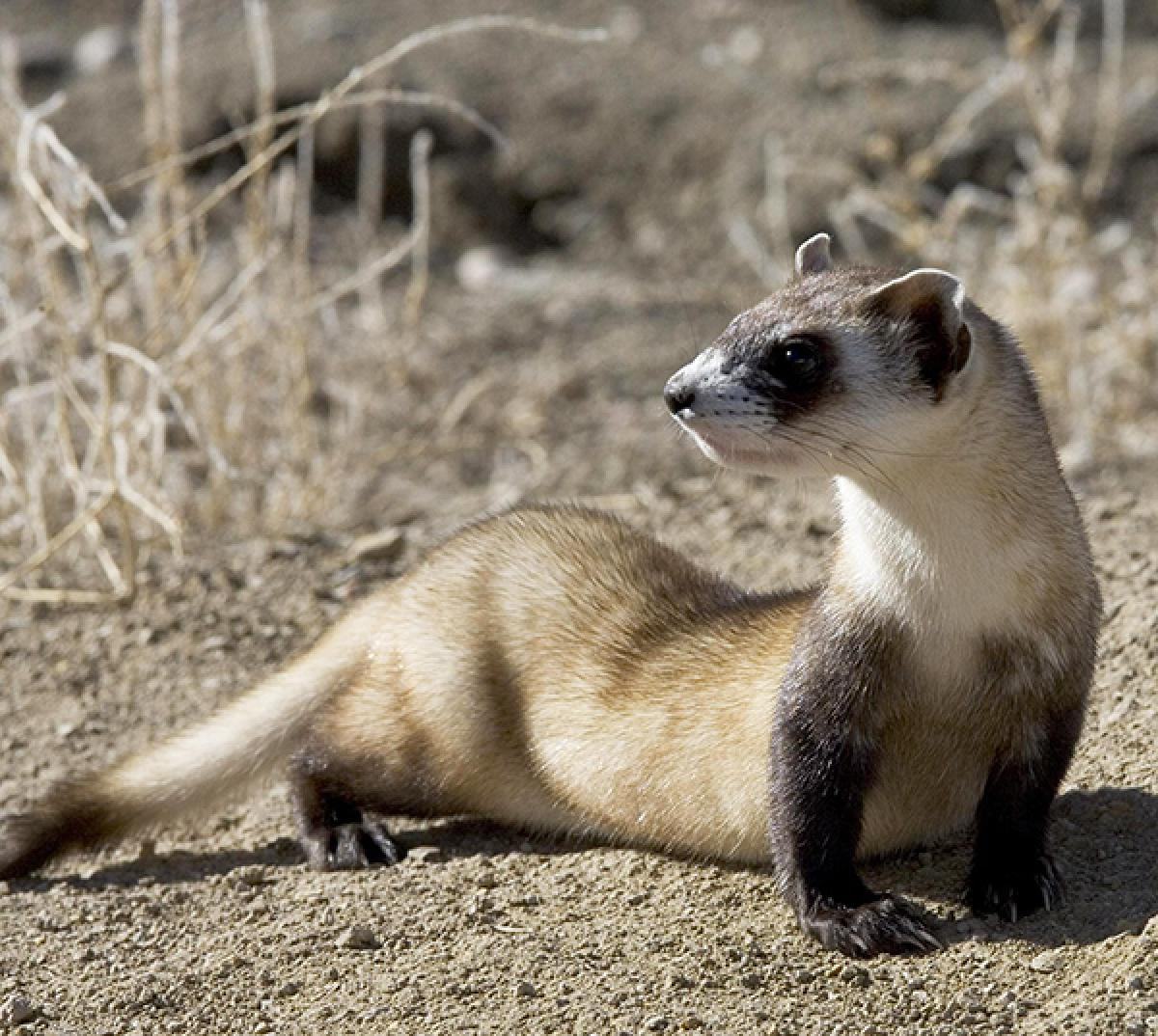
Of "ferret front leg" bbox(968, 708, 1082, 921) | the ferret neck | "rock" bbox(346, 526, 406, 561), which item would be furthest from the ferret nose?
"rock" bbox(346, 526, 406, 561)

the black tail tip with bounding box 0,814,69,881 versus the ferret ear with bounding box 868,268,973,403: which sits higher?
the ferret ear with bounding box 868,268,973,403

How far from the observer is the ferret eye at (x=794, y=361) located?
285cm

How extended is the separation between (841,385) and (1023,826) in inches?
28.4

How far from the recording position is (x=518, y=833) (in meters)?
3.61

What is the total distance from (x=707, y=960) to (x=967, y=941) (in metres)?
0.38

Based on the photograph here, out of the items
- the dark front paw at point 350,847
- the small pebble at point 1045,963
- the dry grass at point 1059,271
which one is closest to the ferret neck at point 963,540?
the small pebble at point 1045,963

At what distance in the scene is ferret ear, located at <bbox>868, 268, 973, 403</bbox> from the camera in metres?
2.80

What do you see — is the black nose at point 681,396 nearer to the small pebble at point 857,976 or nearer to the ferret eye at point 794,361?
the ferret eye at point 794,361

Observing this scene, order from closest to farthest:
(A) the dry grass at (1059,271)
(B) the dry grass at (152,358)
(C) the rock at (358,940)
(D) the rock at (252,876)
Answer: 1. (C) the rock at (358,940)
2. (D) the rock at (252,876)
3. (B) the dry grass at (152,358)
4. (A) the dry grass at (1059,271)

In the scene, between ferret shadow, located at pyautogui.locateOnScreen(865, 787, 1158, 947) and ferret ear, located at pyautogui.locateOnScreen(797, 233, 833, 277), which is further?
ferret ear, located at pyautogui.locateOnScreen(797, 233, 833, 277)

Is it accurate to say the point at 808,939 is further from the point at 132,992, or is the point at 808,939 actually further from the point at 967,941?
the point at 132,992

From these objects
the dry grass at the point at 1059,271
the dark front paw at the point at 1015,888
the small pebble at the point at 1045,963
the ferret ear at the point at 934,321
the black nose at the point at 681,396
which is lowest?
the small pebble at the point at 1045,963

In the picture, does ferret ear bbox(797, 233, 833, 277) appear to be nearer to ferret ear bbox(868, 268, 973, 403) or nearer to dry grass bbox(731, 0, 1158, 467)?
ferret ear bbox(868, 268, 973, 403)

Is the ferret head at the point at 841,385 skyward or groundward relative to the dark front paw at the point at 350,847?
skyward
